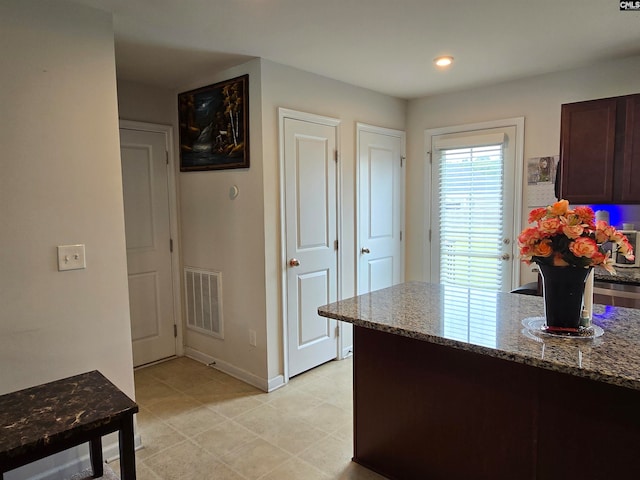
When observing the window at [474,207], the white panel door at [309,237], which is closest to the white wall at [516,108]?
the window at [474,207]

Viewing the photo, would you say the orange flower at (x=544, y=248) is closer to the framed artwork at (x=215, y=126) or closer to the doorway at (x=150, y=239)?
the framed artwork at (x=215, y=126)

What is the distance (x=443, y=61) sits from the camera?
3150 millimetres

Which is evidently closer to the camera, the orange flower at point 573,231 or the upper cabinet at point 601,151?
the orange flower at point 573,231

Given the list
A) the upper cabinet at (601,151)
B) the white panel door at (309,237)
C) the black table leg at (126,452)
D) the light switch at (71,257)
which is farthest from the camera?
the white panel door at (309,237)

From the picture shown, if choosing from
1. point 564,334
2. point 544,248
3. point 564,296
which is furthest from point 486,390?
point 544,248

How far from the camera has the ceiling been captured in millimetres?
2266

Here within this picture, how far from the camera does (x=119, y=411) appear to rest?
176 cm

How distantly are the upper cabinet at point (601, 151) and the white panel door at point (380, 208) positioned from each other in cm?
156

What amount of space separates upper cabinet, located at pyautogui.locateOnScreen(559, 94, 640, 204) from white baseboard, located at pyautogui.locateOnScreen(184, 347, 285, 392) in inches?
104

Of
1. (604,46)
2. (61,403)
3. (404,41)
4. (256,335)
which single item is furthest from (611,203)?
(61,403)

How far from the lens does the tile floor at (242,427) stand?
2324mm

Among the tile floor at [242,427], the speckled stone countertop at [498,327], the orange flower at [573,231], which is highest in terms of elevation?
the orange flower at [573,231]

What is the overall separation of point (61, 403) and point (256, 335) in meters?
1.60

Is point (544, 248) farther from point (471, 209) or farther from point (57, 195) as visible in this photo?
point (471, 209)
